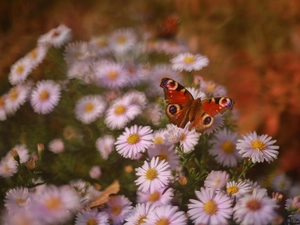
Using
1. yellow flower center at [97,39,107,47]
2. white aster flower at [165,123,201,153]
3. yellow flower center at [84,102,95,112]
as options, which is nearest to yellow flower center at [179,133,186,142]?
white aster flower at [165,123,201,153]

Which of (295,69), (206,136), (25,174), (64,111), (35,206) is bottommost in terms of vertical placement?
(35,206)

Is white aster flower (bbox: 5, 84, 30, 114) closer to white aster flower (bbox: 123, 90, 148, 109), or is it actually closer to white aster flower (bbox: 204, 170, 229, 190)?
white aster flower (bbox: 123, 90, 148, 109)

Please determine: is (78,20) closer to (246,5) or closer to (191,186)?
(246,5)

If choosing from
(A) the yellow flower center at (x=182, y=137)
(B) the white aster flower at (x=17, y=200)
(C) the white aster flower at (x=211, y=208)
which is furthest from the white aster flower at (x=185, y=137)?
(B) the white aster flower at (x=17, y=200)

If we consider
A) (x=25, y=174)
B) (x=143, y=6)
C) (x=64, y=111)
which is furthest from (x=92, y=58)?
(x=143, y=6)

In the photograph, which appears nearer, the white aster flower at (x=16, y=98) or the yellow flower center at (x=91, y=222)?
the yellow flower center at (x=91, y=222)

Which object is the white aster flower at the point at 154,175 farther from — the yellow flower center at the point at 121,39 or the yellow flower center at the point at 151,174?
the yellow flower center at the point at 121,39
